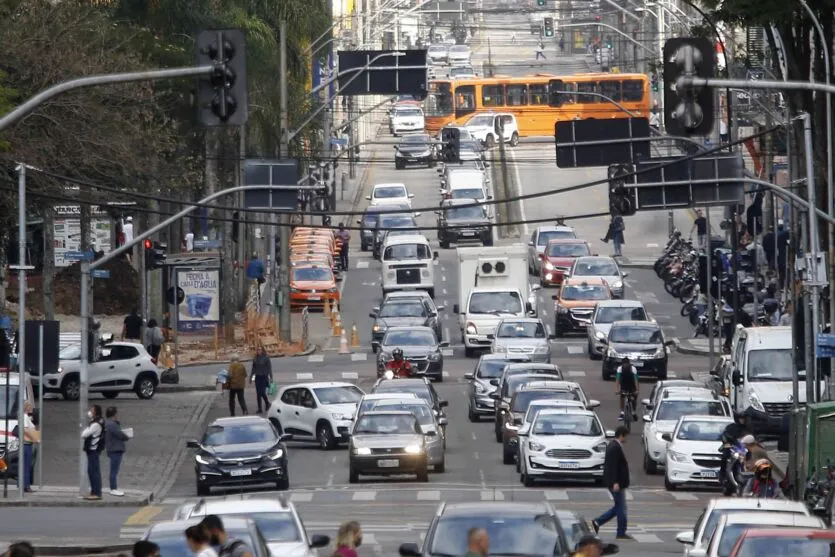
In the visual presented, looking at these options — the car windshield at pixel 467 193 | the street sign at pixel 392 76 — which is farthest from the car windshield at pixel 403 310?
the car windshield at pixel 467 193

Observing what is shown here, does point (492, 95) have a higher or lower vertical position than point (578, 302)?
higher

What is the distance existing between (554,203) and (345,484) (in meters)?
56.7

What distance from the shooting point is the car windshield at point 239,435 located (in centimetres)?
3366

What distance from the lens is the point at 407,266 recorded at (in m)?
65.9

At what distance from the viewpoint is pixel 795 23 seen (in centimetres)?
3794

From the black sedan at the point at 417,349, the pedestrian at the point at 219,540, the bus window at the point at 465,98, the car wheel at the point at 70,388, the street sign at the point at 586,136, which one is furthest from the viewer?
the bus window at the point at 465,98

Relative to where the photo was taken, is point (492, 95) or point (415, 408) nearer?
point (415, 408)

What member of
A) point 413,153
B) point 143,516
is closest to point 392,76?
point 143,516

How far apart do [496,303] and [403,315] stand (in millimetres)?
2654

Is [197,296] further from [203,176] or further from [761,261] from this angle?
[761,261]

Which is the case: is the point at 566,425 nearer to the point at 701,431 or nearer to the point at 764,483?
the point at 701,431

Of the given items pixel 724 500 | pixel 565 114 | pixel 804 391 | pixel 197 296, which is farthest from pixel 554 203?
pixel 724 500

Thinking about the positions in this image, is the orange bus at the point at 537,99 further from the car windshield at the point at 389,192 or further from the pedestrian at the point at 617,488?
the pedestrian at the point at 617,488

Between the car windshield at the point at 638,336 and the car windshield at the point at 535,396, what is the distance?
10.4 m
